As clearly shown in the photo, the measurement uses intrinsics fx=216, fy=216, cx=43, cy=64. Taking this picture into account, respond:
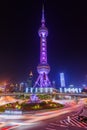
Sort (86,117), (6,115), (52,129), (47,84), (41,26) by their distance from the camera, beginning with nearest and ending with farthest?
(52,129), (86,117), (6,115), (47,84), (41,26)

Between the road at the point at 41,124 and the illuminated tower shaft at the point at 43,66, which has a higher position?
the illuminated tower shaft at the point at 43,66

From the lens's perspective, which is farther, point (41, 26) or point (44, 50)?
point (41, 26)

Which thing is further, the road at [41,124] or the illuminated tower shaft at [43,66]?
the illuminated tower shaft at [43,66]

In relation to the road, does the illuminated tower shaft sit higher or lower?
higher

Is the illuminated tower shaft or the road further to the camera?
the illuminated tower shaft

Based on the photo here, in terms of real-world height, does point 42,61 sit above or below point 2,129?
above

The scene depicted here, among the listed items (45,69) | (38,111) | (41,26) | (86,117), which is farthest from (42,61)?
(86,117)

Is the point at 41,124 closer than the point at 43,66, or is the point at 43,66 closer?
the point at 41,124

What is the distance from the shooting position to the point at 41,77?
179000 mm

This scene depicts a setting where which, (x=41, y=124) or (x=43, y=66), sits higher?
(x=43, y=66)

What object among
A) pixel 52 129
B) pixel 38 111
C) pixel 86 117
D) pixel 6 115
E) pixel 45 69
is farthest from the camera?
pixel 45 69

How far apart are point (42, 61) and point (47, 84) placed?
66.1ft

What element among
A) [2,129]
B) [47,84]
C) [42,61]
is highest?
[42,61]

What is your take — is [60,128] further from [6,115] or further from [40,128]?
[6,115]
